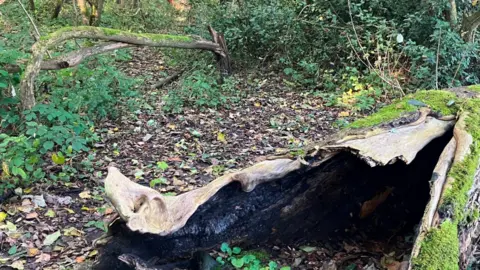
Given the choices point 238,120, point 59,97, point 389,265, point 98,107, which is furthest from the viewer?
point 238,120

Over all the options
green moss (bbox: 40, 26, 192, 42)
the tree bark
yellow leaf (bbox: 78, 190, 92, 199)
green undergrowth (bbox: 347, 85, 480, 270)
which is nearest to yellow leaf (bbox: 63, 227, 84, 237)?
yellow leaf (bbox: 78, 190, 92, 199)

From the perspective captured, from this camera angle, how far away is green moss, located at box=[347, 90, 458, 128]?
296 centimetres

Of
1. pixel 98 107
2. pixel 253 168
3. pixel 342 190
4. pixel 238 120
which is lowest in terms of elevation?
pixel 238 120

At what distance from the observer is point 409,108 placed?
315cm

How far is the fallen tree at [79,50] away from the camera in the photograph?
4137mm

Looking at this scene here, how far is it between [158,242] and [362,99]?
4755mm

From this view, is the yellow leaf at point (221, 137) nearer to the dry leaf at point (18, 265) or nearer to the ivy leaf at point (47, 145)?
the ivy leaf at point (47, 145)

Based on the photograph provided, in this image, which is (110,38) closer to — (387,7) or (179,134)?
(179,134)

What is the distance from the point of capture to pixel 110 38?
218 inches

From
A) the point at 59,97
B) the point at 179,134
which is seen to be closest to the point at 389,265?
the point at 179,134

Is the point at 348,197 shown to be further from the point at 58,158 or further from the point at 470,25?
the point at 470,25

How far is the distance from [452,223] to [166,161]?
3.07 m

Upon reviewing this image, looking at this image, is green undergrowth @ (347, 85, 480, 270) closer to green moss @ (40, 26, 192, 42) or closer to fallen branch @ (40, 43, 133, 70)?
fallen branch @ (40, 43, 133, 70)

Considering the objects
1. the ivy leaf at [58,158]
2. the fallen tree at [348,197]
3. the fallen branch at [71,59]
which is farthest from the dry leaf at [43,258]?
the fallen branch at [71,59]
